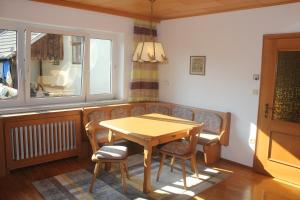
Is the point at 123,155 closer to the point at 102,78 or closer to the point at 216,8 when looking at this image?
the point at 102,78

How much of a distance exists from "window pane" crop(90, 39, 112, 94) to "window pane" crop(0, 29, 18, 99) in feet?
3.97

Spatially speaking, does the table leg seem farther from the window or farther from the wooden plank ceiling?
the wooden plank ceiling

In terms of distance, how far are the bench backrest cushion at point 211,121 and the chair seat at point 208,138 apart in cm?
9

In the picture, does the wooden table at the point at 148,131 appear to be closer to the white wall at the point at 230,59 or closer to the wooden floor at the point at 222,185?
the wooden floor at the point at 222,185

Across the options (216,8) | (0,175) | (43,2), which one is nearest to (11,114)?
(0,175)

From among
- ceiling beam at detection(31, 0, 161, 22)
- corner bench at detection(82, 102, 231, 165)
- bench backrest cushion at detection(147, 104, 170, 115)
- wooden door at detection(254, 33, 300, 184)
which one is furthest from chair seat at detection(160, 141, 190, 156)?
ceiling beam at detection(31, 0, 161, 22)

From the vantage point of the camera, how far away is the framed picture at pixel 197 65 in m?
4.34

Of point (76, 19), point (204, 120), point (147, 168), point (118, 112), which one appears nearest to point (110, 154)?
point (147, 168)

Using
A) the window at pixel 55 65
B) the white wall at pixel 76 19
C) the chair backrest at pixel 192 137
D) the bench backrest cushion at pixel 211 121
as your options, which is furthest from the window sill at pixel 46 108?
the chair backrest at pixel 192 137

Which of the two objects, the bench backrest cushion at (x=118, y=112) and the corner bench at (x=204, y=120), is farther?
the bench backrest cushion at (x=118, y=112)

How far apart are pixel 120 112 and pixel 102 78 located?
2.43ft

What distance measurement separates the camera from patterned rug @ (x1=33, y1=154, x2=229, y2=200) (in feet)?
9.62

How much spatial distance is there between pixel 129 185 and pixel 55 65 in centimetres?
221

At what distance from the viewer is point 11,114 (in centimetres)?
346
